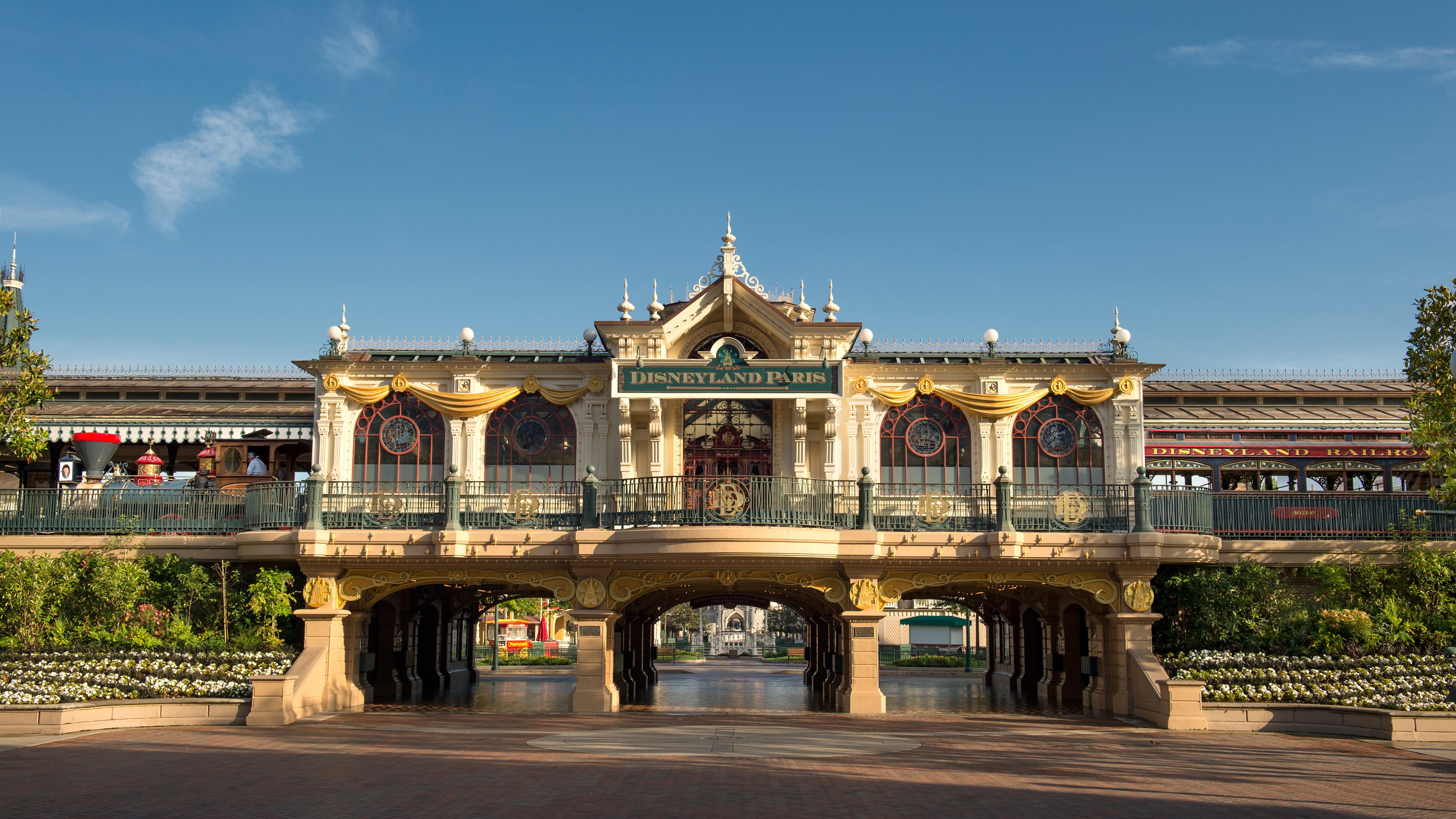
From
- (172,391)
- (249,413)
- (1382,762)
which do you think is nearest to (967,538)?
(1382,762)

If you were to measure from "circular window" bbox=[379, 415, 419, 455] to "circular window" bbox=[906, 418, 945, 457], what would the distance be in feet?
40.9

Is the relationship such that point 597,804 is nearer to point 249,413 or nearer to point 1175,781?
point 1175,781

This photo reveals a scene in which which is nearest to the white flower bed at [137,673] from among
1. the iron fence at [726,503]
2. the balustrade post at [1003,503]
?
the iron fence at [726,503]

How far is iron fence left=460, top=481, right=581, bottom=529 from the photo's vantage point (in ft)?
80.5

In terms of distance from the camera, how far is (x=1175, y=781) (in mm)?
15719

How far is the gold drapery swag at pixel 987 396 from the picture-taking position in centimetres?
2881

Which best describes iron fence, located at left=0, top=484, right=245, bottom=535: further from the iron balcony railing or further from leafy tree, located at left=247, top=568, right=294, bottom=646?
leafy tree, located at left=247, top=568, right=294, bottom=646

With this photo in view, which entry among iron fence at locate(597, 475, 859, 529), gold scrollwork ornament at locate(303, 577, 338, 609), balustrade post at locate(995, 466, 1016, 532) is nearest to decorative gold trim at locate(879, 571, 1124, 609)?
balustrade post at locate(995, 466, 1016, 532)

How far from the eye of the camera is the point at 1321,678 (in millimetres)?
22938

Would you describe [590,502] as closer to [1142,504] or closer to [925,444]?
[925,444]

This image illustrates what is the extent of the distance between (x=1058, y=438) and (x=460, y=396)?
15.1 metres

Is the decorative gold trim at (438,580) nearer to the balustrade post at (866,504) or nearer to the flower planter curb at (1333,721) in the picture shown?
the balustrade post at (866,504)

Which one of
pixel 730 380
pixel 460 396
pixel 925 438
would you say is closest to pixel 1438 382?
pixel 925 438

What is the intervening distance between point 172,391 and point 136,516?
11477 millimetres
